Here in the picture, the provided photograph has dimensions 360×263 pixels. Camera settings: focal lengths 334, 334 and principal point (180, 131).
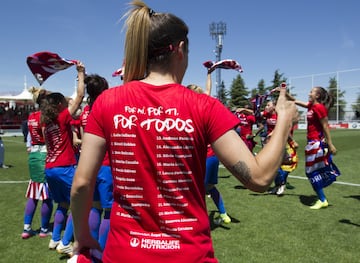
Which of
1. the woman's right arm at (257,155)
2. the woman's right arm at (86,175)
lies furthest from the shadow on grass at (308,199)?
the woman's right arm at (86,175)

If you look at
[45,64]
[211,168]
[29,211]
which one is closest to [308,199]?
[211,168]

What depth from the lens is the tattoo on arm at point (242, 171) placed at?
1.36 metres

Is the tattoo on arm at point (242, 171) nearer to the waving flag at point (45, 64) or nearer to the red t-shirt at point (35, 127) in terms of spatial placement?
the waving flag at point (45, 64)

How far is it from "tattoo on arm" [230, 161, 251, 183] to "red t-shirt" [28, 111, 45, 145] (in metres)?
3.98

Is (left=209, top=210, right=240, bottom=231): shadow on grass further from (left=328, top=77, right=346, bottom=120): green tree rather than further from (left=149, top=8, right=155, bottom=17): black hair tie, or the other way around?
(left=328, top=77, right=346, bottom=120): green tree

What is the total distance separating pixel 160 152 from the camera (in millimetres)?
1420

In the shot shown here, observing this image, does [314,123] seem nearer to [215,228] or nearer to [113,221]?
[215,228]

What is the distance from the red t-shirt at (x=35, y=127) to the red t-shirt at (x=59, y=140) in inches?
22.9

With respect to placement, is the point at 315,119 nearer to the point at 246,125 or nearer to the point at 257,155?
the point at 246,125

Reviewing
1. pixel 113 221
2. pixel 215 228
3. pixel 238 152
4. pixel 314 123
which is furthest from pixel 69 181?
pixel 314 123

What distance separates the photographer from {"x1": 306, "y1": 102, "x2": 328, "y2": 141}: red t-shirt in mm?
6211

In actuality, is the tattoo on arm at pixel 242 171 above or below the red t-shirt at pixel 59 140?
above

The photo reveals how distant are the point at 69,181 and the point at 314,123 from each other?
471cm

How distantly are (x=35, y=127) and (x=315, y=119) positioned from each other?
5.01 m
